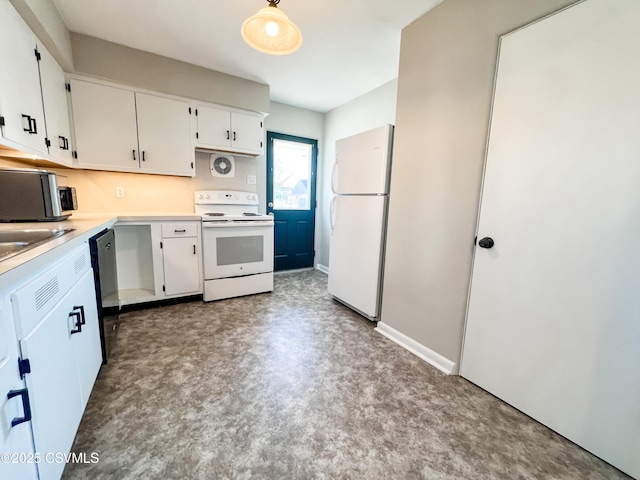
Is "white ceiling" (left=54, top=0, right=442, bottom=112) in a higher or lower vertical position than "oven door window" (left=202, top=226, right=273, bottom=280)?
higher

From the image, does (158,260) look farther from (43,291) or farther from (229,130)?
(43,291)

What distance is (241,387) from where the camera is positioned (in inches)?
65.0

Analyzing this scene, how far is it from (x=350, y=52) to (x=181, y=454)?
10.5 ft

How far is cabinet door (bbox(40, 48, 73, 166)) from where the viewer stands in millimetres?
1959

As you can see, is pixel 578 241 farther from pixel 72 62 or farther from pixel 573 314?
pixel 72 62

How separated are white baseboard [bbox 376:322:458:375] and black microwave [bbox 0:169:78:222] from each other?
2629 mm

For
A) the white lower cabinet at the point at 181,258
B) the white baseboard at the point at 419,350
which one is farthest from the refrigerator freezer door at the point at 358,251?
the white lower cabinet at the point at 181,258

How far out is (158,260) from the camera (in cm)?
270

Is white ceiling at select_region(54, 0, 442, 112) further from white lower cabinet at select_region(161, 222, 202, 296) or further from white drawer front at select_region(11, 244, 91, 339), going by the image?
white drawer front at select_region(11, 244, 91, 339)

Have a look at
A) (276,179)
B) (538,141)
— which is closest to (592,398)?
(538,141)

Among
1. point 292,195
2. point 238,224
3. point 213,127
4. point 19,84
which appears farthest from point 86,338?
point 292,195

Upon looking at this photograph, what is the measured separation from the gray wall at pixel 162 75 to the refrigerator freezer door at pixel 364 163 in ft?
4.33

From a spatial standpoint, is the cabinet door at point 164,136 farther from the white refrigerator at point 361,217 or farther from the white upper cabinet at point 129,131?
the white refrigerator at point 361,217

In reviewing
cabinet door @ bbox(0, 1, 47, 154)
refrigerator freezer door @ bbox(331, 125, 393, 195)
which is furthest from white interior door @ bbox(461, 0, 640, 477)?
cabinet door @ bbox(0, 1, 47, 154)
